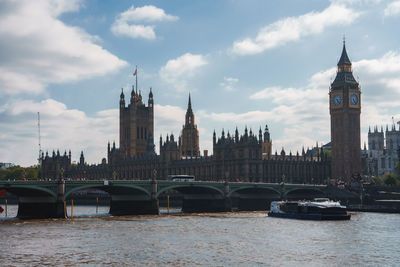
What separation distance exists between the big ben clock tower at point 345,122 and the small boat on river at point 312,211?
65.6 metres

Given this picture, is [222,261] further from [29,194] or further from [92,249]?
[29,194]

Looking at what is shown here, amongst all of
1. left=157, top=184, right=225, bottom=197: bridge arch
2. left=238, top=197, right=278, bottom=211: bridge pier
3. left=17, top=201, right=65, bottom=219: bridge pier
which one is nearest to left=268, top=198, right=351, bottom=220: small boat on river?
left=157, top=184, right=225, bottom=197: bridge arch

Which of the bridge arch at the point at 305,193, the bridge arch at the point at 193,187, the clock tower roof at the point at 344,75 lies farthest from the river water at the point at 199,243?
the clock tower roof at the point at 344,75

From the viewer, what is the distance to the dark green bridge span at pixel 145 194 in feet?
291

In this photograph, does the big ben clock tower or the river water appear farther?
the big ben clock tower

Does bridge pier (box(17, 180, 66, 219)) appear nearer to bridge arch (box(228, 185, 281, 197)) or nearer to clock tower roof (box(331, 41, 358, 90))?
bridge arch (box(228, 185, 281, 197))

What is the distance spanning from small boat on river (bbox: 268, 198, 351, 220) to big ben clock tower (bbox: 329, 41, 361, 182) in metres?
65.6

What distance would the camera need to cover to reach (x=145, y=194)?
343 ft

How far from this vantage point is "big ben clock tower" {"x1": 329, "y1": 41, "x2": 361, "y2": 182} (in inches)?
6299

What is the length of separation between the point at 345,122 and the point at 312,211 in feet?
238

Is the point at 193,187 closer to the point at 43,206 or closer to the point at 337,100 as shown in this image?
the point at 43,206

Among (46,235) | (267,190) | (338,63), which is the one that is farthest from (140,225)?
Answer: (338,63)

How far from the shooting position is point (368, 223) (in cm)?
8050

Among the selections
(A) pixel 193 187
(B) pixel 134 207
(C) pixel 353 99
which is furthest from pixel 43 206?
(C) pixel 353 99
